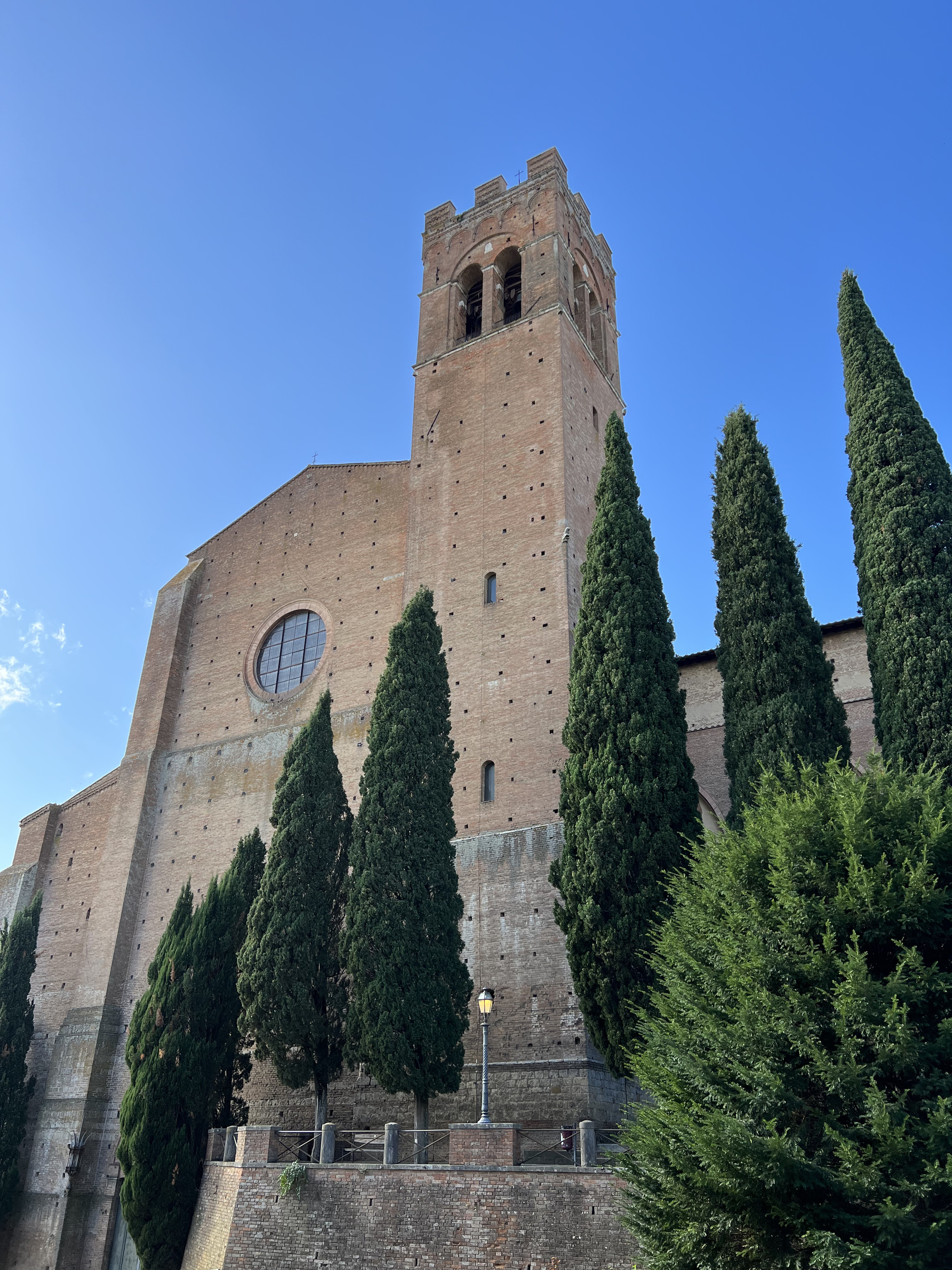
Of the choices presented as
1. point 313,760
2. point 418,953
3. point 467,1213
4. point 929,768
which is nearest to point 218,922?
point 313,760

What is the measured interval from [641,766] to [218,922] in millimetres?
7105

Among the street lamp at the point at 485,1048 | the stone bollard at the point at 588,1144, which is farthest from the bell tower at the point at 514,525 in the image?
the stone bollard at the point at 588,1144

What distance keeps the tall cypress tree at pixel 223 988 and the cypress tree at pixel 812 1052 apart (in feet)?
26.5

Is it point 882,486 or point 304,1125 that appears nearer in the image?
point 882,486

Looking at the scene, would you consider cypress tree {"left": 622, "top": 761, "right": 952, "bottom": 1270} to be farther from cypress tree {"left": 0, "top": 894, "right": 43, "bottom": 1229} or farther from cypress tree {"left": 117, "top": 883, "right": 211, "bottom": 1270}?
cypress tree {"left": 0, "top": 894, "right": 43, "bottom": 1229}

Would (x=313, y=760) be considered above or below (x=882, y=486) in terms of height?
below

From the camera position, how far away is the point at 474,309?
23.2 meters

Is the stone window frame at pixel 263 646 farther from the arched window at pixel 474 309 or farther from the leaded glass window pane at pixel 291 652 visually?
the arched window at pixel 474 309

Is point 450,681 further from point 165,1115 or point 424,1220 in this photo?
point 424,1220

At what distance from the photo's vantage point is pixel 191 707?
22.0 m

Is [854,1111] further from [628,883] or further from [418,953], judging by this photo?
[418,953]

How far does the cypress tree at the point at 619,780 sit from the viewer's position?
36.8 ft

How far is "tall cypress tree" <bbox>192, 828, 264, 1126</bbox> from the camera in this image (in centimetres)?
1441

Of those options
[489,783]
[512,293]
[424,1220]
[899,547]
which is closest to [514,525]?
[489,783]
